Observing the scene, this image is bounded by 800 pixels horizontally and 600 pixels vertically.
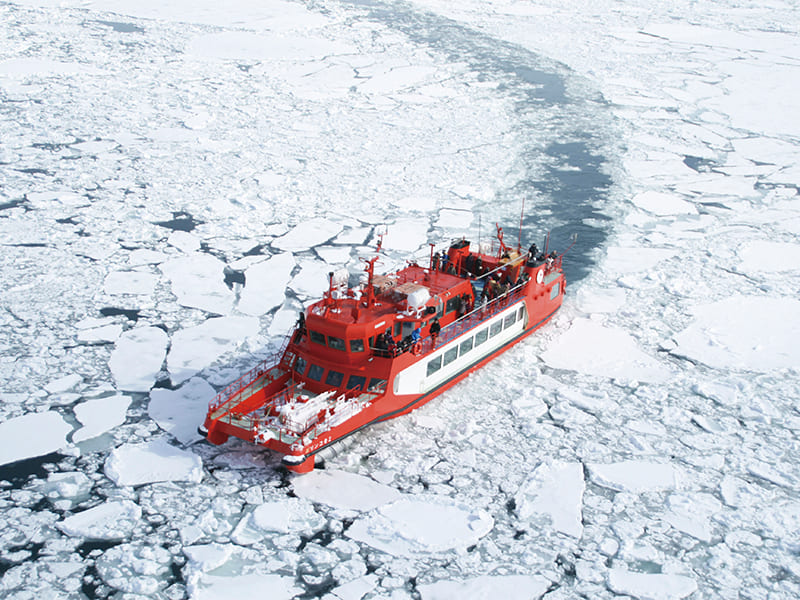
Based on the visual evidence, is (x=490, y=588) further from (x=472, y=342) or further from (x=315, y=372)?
(x=472, y=342)

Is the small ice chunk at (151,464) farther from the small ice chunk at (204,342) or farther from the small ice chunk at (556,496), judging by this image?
the small ice chunk at (556,496)

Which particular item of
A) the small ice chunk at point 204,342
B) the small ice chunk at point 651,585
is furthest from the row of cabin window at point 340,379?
the small ice chunk at point 651,585

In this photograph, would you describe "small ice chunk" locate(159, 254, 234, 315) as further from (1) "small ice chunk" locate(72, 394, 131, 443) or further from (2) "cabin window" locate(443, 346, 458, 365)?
(2) "cabin window" locate(443, 346, 458, 365)

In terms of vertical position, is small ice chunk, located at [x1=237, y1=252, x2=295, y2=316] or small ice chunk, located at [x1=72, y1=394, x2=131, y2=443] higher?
small ice chunk, located at [x1=237, y1=252, x2=295, y2=316]

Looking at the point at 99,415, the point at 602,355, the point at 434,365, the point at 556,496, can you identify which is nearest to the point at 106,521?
the point at 99,415

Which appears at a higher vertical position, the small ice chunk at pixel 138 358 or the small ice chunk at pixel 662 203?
the small ice chunk at pixel 662 203

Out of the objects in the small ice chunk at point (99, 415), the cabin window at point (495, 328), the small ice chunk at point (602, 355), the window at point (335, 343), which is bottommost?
the small ice chunk at point (99, 415)

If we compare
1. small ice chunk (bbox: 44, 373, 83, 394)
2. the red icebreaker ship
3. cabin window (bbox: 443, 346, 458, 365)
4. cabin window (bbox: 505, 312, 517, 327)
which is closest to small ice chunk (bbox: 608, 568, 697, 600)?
Result: the red icebreaker ship
